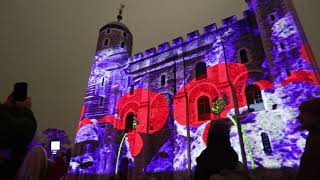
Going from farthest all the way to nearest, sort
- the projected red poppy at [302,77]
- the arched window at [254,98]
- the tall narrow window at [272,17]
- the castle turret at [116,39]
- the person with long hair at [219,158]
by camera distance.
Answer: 1. the castle turret at [116,39]
2. the tall narrow window at [272,17]
3. the arched window at [254,98]
4. the projected red poppy at [302,77]
5. the person with long hair at [219,158]

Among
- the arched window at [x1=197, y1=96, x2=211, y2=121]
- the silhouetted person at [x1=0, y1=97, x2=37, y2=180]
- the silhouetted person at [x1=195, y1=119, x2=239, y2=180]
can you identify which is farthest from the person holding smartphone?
the arched window at [x1=197, y1=96, x2=211, y2=121]

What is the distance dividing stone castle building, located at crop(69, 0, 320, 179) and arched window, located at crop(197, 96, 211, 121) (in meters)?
0.07

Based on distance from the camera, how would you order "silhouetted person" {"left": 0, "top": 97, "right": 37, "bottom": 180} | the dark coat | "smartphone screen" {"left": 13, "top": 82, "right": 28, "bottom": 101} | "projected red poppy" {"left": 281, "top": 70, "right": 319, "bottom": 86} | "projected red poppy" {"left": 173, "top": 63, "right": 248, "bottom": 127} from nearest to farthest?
the dark coat < "silhouetted person" {"left": 0, "top": 97, "right": 37, "bottom": 180} < "smartphone screen" {"left": 13, "top": 82, "right": 28, "bottom": 101} < "projected red poppy" {"left": 281, "top": 70, "right": 319, "bottom": 86} < "projected red poppy" {"left": 173, "top": 63, "right": 248, "bottom": 127}

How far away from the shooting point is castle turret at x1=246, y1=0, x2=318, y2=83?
1063 centimetres

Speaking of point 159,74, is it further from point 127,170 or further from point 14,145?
point 14,145

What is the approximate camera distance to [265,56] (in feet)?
40.2

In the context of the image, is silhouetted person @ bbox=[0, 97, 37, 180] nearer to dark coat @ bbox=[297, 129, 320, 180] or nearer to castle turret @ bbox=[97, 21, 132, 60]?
dark coat @ bbox=[297, 129, 320, 180]

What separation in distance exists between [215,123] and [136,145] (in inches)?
535

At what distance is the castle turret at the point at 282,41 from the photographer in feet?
34.9

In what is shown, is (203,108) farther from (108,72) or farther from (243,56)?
(108,72)

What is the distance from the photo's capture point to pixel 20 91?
2.81 meters

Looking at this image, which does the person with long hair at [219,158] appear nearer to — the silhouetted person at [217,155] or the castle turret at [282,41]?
the silhouetted person at [217,155]

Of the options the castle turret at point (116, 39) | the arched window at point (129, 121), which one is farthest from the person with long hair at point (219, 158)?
the castle turret at point (116, 39)

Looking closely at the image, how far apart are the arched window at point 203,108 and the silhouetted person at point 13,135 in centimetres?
1207
